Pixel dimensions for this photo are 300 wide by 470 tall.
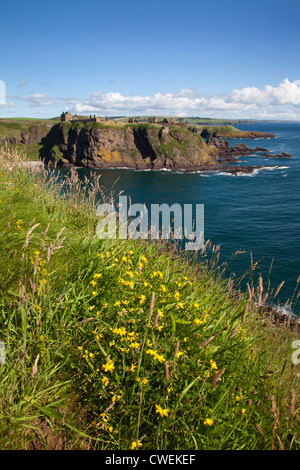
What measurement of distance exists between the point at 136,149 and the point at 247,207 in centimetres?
6671

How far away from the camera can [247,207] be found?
172 feet

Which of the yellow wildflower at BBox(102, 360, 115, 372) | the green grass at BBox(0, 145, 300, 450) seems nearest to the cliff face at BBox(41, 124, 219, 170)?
the green grass at BBox(0, 145, 300, 450)

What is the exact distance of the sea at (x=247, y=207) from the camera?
91.7 feet

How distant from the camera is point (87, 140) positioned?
106 meters

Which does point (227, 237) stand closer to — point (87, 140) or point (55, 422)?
point (55, 422)

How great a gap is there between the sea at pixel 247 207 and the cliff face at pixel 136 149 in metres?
7.82

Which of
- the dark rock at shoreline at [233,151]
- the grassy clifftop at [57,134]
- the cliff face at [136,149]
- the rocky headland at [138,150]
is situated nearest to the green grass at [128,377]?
the grassy clifftop at [57,134]

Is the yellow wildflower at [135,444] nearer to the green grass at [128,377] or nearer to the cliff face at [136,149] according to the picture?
the green grass at [128,377]

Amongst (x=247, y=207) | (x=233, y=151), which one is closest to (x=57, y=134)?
(x=233, y=151)

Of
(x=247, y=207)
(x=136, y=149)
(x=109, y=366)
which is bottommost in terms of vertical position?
(x=247, y=207)

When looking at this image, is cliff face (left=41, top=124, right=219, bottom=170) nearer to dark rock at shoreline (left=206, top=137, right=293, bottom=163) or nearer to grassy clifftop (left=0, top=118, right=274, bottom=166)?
grassy clifftop (left=0, top=118, right=274, bottom=166)

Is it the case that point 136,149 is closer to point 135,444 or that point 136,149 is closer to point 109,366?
point 109,366
